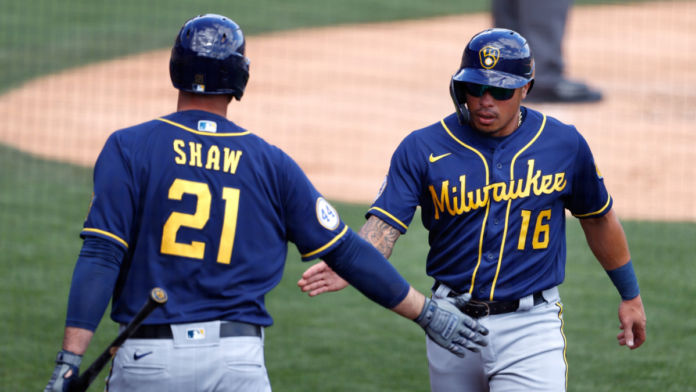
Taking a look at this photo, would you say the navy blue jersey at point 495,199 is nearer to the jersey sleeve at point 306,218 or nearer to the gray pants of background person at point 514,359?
the gray pants of background person at point 514,359

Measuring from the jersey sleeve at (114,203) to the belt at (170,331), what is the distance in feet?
0.85

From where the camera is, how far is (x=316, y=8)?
71.5 feet

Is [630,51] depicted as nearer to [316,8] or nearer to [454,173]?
[316,8]

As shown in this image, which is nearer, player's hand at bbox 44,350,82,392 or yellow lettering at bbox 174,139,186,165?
player's hand at bbox 44,350,82,392

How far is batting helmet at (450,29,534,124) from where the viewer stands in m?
3.29

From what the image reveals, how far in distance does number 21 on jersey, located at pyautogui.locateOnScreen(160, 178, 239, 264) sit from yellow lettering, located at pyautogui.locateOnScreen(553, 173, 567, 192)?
4.37 ft

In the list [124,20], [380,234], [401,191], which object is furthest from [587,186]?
[124,20]

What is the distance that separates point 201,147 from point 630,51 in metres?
17.7

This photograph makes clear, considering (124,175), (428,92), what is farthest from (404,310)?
(428,92)

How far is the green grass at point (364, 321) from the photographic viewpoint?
5.32m

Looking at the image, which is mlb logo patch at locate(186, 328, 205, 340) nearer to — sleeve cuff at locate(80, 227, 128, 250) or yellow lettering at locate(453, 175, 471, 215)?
sleeve cuff at locate(80, 227, 128, 250)

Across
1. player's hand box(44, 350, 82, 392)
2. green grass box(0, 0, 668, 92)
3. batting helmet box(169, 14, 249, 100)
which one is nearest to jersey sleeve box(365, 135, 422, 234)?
batting helmet box(169, 14, 249, 100)

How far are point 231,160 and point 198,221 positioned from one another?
0.71 ft

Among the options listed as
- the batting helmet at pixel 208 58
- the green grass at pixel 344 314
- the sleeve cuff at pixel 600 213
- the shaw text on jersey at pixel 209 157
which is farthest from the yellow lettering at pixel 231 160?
the green grass at pixel 344 314
